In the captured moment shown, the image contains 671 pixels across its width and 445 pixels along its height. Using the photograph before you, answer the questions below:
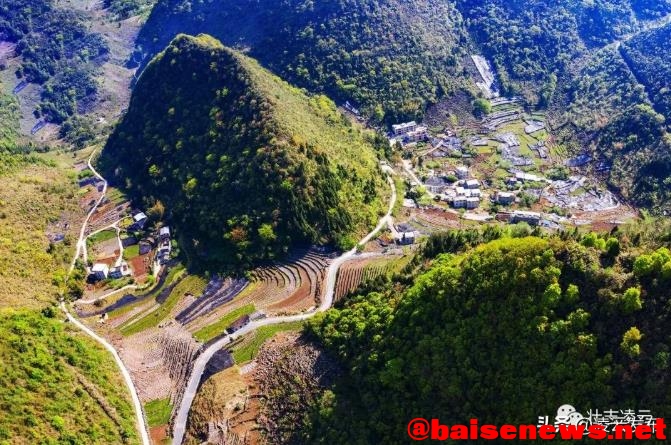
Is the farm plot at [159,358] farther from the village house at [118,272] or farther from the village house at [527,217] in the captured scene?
the village house at [527,217]

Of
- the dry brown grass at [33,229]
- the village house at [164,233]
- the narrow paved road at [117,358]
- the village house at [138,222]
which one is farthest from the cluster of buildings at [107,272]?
the village house at [138,222]

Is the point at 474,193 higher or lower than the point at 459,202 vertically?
higher

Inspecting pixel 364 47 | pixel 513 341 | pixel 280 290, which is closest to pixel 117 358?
pixel 280 290

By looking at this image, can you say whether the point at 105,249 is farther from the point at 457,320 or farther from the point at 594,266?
the point at 594,266

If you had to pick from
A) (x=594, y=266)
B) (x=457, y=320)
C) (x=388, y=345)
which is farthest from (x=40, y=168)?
(x=594, y=266)

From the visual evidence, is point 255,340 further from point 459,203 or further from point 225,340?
point 459,203
